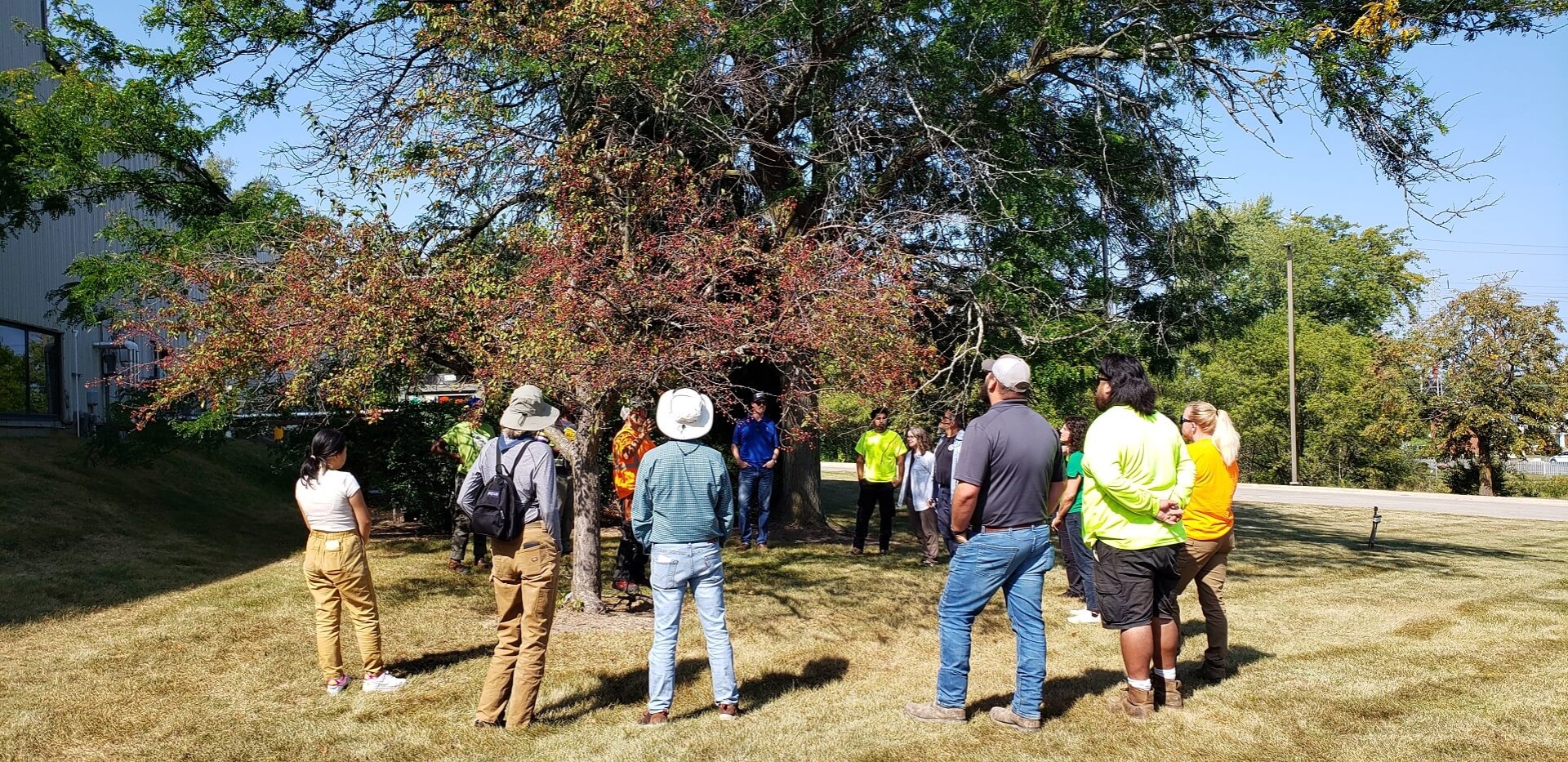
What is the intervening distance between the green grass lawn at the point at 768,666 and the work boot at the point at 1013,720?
0.07 meters

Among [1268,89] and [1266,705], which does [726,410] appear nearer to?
[1266,705]

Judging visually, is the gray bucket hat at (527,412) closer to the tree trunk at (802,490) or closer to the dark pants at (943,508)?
the dark pants at (943,508)

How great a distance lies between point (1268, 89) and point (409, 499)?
11124 millimetres

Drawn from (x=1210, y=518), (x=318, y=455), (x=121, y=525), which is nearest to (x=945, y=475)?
(x=1210, y=518)

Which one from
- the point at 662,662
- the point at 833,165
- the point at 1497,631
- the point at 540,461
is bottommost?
the point at 1497,631

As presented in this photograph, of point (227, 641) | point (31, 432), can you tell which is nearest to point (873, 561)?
point (227, 641)

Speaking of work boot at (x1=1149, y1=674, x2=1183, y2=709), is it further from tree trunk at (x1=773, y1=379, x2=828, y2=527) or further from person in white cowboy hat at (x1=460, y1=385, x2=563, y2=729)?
tree trunk at (x1=773, y1=379, x2=828, y2=527)

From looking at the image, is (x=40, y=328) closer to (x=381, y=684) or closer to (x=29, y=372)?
(x=29, y=372)

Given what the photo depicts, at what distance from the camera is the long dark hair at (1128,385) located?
17.8 ft

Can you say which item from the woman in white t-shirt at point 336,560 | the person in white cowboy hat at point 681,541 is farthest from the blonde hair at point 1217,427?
the woman in white t-shirt at point 336,560

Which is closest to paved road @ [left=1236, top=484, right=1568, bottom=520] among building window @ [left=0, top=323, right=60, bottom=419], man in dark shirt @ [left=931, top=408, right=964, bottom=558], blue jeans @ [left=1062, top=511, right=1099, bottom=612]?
man in dark shirt @ [left=931, top=408, right=964, bottom=558]

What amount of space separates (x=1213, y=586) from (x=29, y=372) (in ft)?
75.1

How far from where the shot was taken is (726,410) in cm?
774

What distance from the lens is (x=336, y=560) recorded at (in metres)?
6.03
